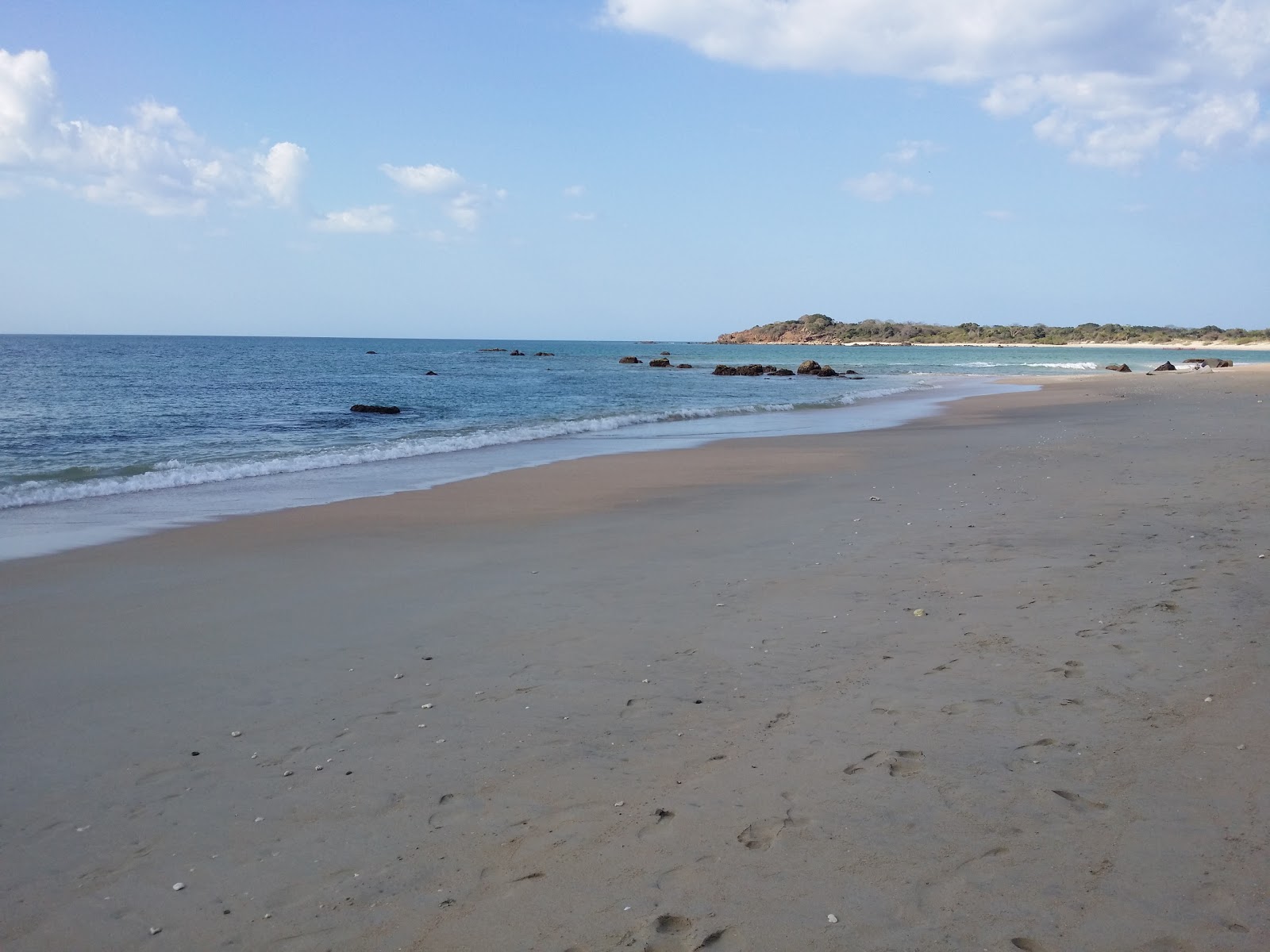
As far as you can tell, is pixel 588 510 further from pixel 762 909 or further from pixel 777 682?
pixel 762 909

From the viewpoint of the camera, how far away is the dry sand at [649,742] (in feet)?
9.20

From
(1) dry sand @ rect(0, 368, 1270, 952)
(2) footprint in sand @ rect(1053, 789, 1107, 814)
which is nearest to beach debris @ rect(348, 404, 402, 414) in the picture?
(1) dry sand @ rect(0, 368, 1270, 952)

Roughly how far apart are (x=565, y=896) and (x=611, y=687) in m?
1.80

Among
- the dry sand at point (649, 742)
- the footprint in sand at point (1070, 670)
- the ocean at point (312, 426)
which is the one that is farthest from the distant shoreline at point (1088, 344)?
the footprint in sand at point (1070, 670)

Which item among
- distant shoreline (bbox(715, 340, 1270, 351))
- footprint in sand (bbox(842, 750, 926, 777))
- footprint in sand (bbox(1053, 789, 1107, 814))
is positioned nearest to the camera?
footprint in sand (bbox(1053, 789, 1107, 814))

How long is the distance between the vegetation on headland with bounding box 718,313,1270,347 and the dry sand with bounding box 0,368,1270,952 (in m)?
124

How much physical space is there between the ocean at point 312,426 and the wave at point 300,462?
0.15 ft

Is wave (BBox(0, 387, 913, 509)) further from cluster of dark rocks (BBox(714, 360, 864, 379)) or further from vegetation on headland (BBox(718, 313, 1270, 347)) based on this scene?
vegetation on headland (BBox(718, 313, 1270, 347))

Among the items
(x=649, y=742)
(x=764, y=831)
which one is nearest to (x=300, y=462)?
(x=649, y=742)

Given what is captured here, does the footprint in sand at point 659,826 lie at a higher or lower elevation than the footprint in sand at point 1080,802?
lower

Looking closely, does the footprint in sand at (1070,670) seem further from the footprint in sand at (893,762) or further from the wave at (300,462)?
the wave at (300,462)

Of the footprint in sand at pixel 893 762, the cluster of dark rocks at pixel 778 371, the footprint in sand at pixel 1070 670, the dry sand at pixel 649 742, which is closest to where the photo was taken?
the dry sand at pixel 649 742

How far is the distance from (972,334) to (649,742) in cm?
15343

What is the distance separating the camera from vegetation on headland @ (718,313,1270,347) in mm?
118625
